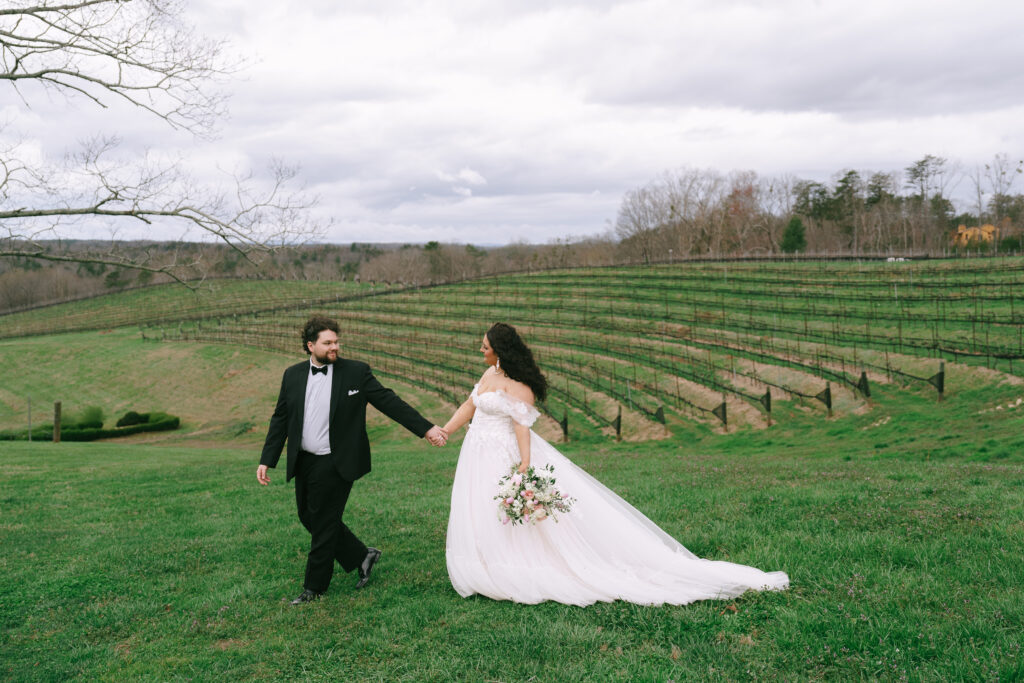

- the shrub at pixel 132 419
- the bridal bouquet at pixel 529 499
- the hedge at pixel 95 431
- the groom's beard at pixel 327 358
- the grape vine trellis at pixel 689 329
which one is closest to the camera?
the bridal bouquet at pixel 529 499

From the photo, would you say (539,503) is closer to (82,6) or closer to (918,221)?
(82,6)

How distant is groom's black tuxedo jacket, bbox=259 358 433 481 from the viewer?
17.9ft

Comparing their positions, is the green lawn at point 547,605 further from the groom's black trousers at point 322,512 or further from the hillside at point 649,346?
the hillside at point 649,346

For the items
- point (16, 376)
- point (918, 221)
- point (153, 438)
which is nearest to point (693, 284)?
point (153, 438)

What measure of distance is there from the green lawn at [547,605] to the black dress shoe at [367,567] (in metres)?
0.10

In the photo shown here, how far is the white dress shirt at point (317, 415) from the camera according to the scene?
5461 mm

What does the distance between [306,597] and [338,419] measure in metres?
1.48

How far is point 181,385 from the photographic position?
52.2 m

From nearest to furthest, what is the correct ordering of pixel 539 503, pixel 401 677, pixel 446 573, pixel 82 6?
pixel 401 677 → pixel 539 503 → pixel 446 573 → pixel 82 6

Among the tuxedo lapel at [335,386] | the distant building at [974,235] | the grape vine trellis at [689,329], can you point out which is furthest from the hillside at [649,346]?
the distant building at [974,235]

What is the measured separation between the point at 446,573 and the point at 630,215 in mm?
113433

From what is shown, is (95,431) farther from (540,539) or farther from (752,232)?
(752,232)

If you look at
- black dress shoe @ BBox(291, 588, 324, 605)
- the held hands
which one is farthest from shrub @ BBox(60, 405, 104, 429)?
the held hands

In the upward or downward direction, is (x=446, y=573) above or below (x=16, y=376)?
above
